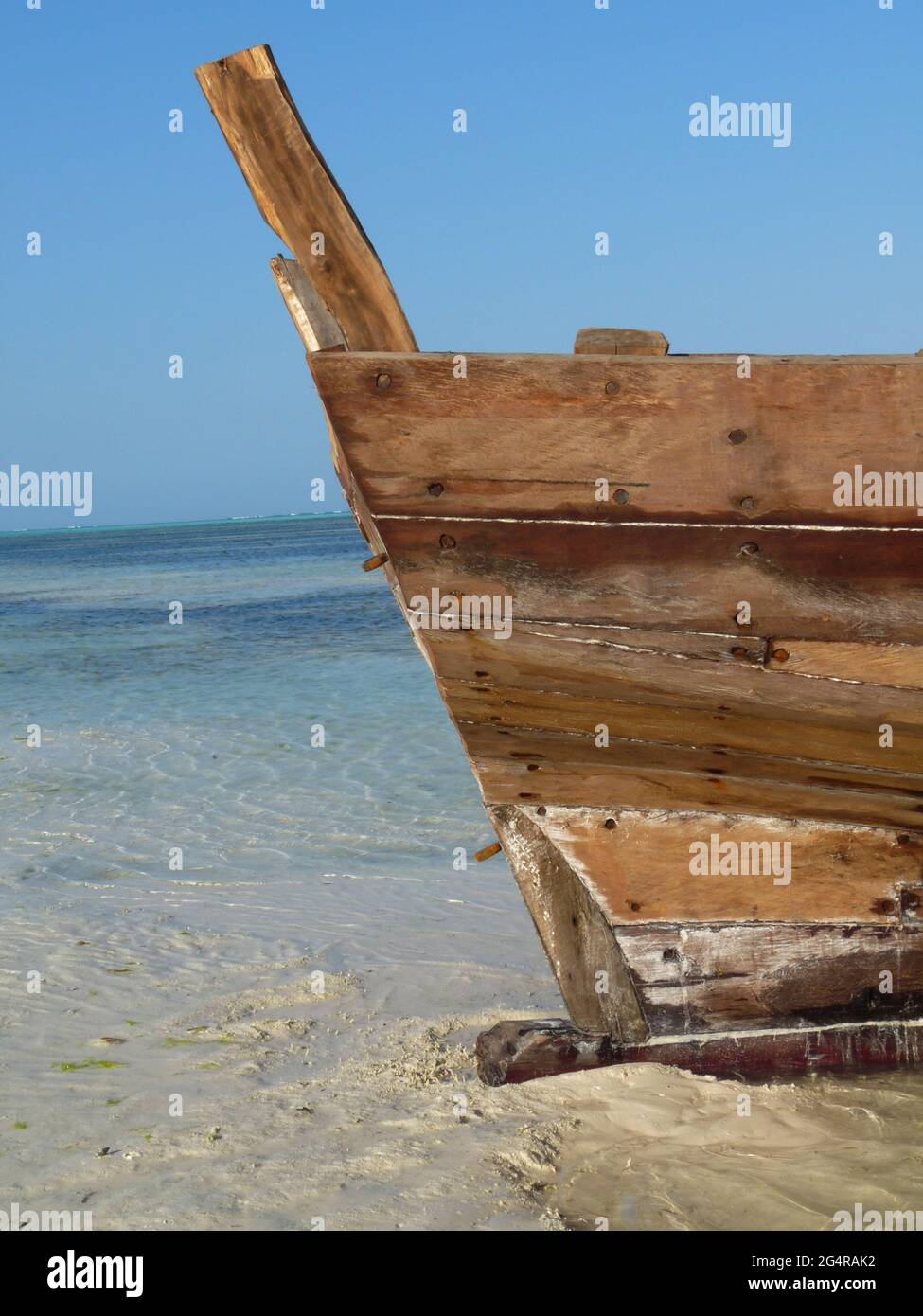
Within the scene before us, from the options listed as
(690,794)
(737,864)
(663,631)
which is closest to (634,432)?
(663,631)

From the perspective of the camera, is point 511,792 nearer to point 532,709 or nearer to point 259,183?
point 532,709

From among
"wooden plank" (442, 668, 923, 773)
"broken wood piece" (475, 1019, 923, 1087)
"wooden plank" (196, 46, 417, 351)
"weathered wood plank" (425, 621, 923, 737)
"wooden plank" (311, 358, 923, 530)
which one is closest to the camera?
"wooden plank" (311, 358, 923, 530)

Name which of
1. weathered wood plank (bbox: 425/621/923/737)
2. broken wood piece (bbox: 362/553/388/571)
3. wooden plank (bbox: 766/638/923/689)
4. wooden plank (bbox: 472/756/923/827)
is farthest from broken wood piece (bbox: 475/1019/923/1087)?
broken wood piece (bbox: 362/553/388/571)

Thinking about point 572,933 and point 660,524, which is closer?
point 660,524

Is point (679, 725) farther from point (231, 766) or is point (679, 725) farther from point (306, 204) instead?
point (231, 766)

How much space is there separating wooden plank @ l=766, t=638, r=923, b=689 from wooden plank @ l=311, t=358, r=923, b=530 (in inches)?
12.4

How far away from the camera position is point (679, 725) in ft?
9.55

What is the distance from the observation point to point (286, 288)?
2795 millimetres

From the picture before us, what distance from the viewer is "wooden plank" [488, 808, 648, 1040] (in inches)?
126

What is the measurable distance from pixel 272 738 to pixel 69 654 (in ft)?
27.1

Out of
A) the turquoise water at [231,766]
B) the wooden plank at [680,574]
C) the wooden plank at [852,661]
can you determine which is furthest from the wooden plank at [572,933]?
the turquoise water at [231,766]

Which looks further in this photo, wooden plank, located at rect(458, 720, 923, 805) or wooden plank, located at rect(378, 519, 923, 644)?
wooden plank, located at rect(458, 720, 923, 805)

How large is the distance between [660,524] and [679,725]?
591 mm

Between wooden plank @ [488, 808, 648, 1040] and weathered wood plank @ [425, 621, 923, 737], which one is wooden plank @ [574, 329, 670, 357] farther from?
wooden plank @ [488, 808, 648, 1040]
